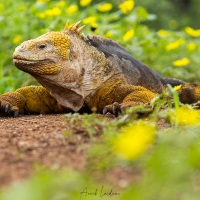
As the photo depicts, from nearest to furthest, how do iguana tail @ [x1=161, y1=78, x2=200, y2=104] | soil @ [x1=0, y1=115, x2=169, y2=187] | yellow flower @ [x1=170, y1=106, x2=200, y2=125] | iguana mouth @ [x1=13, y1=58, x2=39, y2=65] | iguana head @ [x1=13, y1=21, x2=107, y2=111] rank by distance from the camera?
soil @ [x1=0, y1=115, x2=169, y2=187], yellow flower @ [x1=170, y1=106, x2=200, y2=125], iguana mouth @ [x1=13, y1=58, x2=39, y2=65], iguana head @ [x1=13, y1=21, x2=107, y2=111], iguana tail @ [x1=161, y1=78, x2=200, y2=104]

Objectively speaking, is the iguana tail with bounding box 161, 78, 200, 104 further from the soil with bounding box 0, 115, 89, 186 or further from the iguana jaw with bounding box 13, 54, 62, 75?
the soil with bounding box 0, 115, 89, 186

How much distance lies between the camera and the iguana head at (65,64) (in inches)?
A: 261

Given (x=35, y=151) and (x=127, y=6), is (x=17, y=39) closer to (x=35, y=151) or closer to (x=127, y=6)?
(x=127, y=6)

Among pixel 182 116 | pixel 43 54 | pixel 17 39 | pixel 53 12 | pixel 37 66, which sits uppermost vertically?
pixel 53 12

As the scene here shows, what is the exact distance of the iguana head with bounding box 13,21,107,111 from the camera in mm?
6629

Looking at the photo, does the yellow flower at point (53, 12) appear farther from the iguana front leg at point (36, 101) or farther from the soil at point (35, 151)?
the soil at point (35, 151)

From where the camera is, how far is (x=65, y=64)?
680cm

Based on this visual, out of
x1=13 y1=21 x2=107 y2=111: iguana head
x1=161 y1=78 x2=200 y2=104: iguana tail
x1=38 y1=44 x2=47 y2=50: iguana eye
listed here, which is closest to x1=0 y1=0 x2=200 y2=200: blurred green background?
x1=13 y1=21 x2=107 y2=111: iguana head

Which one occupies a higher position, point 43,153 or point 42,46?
point 42,46

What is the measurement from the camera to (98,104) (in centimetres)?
700

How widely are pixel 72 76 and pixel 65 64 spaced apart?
142 millimetres

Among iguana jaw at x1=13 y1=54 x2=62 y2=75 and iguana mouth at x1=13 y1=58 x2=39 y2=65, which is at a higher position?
iguana mouth at x1=13 y1=58 x2=39 y2=65

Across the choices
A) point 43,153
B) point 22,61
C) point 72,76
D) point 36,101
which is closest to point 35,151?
point 43,153

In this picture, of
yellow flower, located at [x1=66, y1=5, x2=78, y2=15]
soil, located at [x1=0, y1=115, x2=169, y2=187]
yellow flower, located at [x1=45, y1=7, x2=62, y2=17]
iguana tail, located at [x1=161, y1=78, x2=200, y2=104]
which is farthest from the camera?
yellow flower, located at [x1=66, y1=5, x2=78, y2=15]
